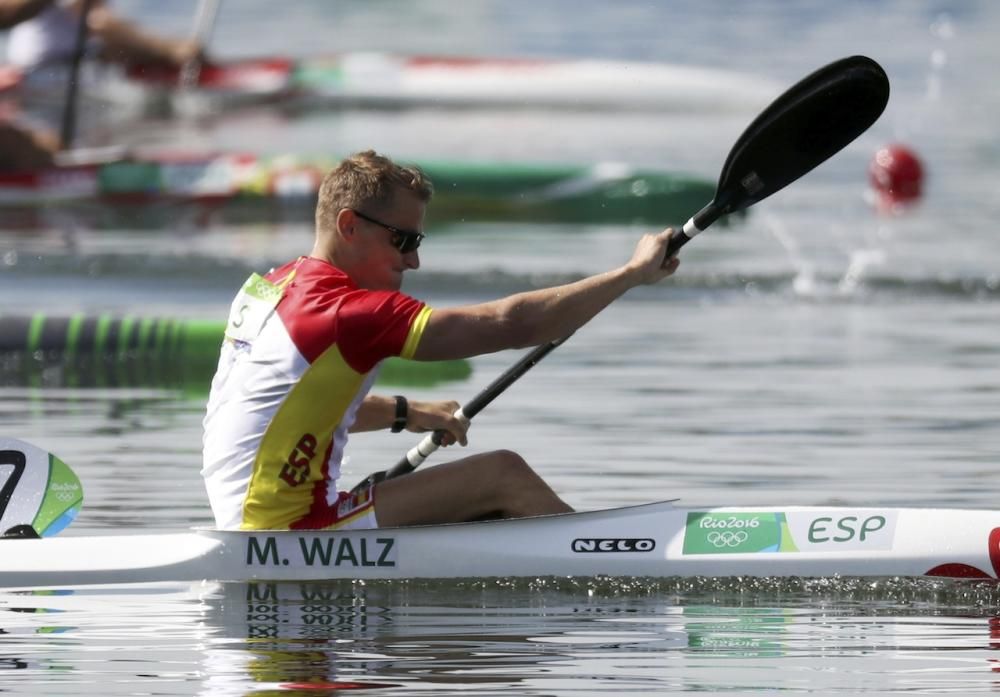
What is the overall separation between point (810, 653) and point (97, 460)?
437 centimetres

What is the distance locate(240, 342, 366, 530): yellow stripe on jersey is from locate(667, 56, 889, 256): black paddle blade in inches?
64.7

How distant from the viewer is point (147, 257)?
18.4 metres

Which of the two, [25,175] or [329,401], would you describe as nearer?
[329,401]

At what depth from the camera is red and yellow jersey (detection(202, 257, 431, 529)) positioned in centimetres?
632

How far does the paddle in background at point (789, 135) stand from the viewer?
24.6 feet

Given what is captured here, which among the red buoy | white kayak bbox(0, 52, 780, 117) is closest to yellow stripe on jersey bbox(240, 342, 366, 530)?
the red buoy

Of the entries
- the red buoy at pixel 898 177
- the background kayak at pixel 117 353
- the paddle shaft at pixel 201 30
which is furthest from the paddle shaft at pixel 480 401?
the red buoy at pixel 898 177

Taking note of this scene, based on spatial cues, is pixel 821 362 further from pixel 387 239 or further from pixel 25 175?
pixel 25 175

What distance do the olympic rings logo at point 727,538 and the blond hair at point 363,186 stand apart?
1.29 metres

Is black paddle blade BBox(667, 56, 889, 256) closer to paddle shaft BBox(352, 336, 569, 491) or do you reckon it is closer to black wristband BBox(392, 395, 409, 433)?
paddle shaft BBox(352, 336, 569, 491)

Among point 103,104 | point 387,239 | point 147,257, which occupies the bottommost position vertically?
point 387,239

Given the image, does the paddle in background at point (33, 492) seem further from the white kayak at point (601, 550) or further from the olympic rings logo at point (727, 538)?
the olympic rings logo at point (727, 538)

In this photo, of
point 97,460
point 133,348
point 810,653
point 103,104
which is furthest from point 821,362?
point 103,104

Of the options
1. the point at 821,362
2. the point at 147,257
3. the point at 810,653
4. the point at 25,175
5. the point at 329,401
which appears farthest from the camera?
the point at 25,175
